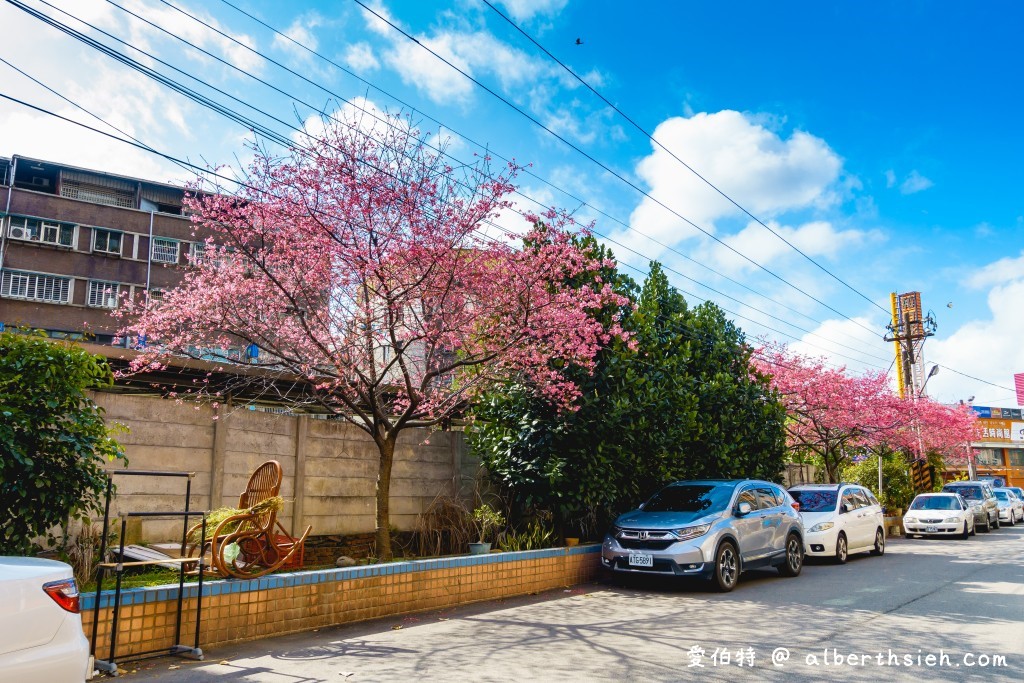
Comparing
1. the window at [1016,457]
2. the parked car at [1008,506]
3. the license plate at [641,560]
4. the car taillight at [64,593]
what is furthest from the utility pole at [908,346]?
the window at [1016,457]

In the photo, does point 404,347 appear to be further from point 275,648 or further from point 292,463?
point 275,648

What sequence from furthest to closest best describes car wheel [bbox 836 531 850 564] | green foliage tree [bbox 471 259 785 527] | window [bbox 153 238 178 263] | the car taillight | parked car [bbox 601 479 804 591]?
window [bbox 153 238 178 263] → car wheel [bbox 836 531 850 564] → green foliage tree [bbox 471 259 785 527] → parked car [bbox 601 479 804 591] → the car taillight

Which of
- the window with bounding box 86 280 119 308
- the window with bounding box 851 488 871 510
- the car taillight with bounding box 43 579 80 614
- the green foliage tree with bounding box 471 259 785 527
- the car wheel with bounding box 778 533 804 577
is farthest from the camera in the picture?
the window with bounding box 86 280 119 308

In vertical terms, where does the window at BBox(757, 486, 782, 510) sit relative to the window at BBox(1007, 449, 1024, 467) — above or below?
below

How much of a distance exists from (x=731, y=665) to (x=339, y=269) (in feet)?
20.4

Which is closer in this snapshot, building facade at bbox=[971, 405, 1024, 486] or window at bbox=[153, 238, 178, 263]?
window at bbox=[153, 238, 178, 263]

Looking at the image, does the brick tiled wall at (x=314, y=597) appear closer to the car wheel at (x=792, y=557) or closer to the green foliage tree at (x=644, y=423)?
the green foliage tree at (x=644, y=423)

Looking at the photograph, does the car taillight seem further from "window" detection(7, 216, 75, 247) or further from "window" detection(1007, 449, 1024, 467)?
"window" detection(1007, 449, 1024, 467)

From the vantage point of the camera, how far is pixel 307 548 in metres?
9.36

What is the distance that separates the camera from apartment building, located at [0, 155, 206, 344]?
34.2 meters

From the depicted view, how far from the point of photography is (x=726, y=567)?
10.5 meters

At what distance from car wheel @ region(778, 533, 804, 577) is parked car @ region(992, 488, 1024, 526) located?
2206 centimetres

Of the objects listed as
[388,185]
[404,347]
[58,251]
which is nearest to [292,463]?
[404,347]

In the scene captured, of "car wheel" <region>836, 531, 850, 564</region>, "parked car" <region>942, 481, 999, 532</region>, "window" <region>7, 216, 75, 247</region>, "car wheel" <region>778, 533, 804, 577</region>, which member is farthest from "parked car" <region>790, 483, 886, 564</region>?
"window" <region>7, 216, 75, 247</region>
